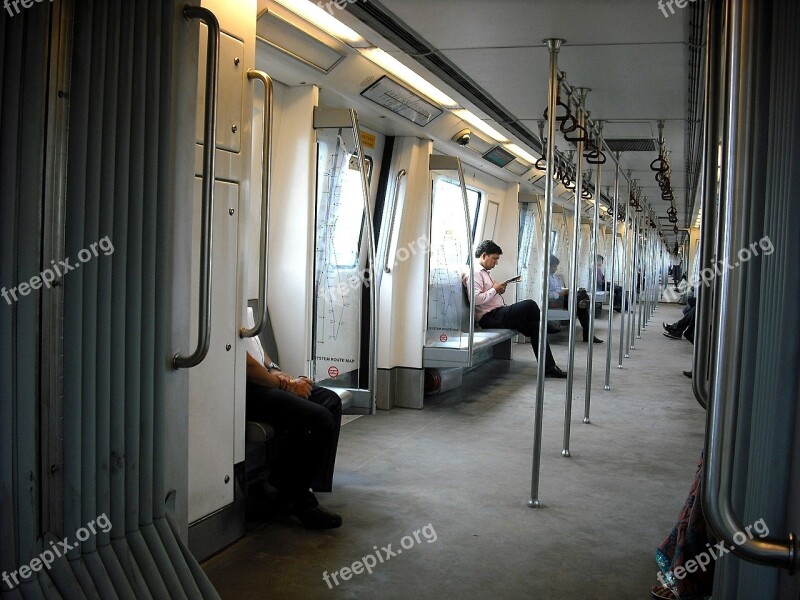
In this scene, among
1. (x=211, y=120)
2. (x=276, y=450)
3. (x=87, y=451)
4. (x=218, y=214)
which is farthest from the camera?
(x=276, y=450)

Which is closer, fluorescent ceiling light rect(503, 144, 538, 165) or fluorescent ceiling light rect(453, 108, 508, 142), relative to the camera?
fluorescent ceiling light rect(453, 108, 508, 142)

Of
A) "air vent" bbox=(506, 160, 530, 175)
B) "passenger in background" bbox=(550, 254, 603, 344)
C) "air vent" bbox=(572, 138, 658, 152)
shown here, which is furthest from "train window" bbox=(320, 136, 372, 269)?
"passenger in background" bbox=(550, 254, 603, 344)

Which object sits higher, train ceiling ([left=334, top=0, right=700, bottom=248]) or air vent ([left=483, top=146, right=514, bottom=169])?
air vent ([left=483, top=146, right=514, bottom=169])

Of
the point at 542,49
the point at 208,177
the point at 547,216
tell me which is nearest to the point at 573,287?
the point at 547,216

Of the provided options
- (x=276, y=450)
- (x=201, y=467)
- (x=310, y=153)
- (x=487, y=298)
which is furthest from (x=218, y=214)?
(x=487, y=298)

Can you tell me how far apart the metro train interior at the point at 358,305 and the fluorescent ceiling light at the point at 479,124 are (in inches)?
3.6

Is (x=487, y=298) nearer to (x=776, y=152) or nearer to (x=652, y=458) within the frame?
(x=652, y=458)

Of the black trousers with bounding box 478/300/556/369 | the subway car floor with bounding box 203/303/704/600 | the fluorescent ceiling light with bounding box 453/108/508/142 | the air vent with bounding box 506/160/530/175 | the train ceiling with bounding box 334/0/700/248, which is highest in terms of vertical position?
the fluorescent ceiling light with bounding box 453/108/508/142

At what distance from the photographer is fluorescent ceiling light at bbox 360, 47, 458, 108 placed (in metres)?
4.98

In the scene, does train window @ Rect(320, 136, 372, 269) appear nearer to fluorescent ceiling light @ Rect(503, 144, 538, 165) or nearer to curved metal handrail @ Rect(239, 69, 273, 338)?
curved metal handrail @ Rect(239, 69, 273, 338)

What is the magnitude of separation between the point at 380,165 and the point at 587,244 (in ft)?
30.2

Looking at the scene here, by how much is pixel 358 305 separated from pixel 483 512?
7.47ft

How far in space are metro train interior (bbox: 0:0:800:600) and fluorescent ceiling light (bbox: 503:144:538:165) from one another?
707 millimetres

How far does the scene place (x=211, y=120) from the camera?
102 inches
